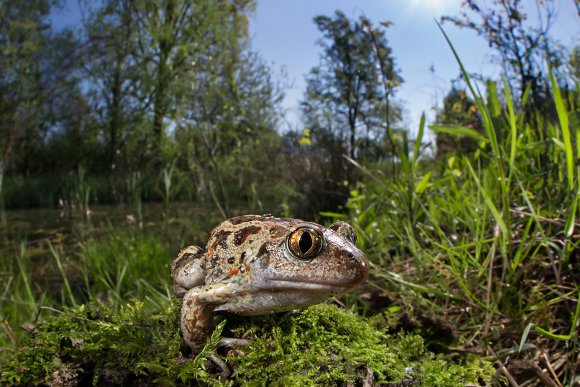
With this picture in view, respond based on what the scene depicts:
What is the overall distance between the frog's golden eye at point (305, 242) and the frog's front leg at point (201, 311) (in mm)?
239

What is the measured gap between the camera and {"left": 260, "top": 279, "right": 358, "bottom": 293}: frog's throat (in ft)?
4.14

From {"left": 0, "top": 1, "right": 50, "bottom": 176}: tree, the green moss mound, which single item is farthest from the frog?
{"left": 0, "top": 1, "right": 50, "bottom": 176}: tree

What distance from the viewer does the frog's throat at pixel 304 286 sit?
49.7 inches

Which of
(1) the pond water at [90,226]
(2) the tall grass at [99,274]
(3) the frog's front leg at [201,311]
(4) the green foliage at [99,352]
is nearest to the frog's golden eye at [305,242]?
(3) the frog's front leg at [201,311]

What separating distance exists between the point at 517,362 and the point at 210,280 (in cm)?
138

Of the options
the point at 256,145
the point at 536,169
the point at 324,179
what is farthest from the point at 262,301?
the point at 256,145

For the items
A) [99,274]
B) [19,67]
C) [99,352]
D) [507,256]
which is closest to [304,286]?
[99,352]

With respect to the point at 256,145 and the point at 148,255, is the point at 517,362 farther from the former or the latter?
the point at 256,145

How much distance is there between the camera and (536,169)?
2928 mm

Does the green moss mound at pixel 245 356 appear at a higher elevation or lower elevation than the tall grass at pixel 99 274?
higher

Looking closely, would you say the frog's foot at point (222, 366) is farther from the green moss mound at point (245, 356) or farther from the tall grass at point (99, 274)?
the tall grass at point (99, 274)

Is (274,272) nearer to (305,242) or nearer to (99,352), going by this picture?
(305,242)

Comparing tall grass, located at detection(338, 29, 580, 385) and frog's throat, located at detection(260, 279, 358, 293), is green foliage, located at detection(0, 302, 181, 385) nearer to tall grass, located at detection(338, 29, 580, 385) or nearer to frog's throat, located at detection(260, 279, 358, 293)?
frog's throat, located at detection(260, 279, 358, 293)

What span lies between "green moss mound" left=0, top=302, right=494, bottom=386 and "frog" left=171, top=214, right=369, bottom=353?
0.11 m
